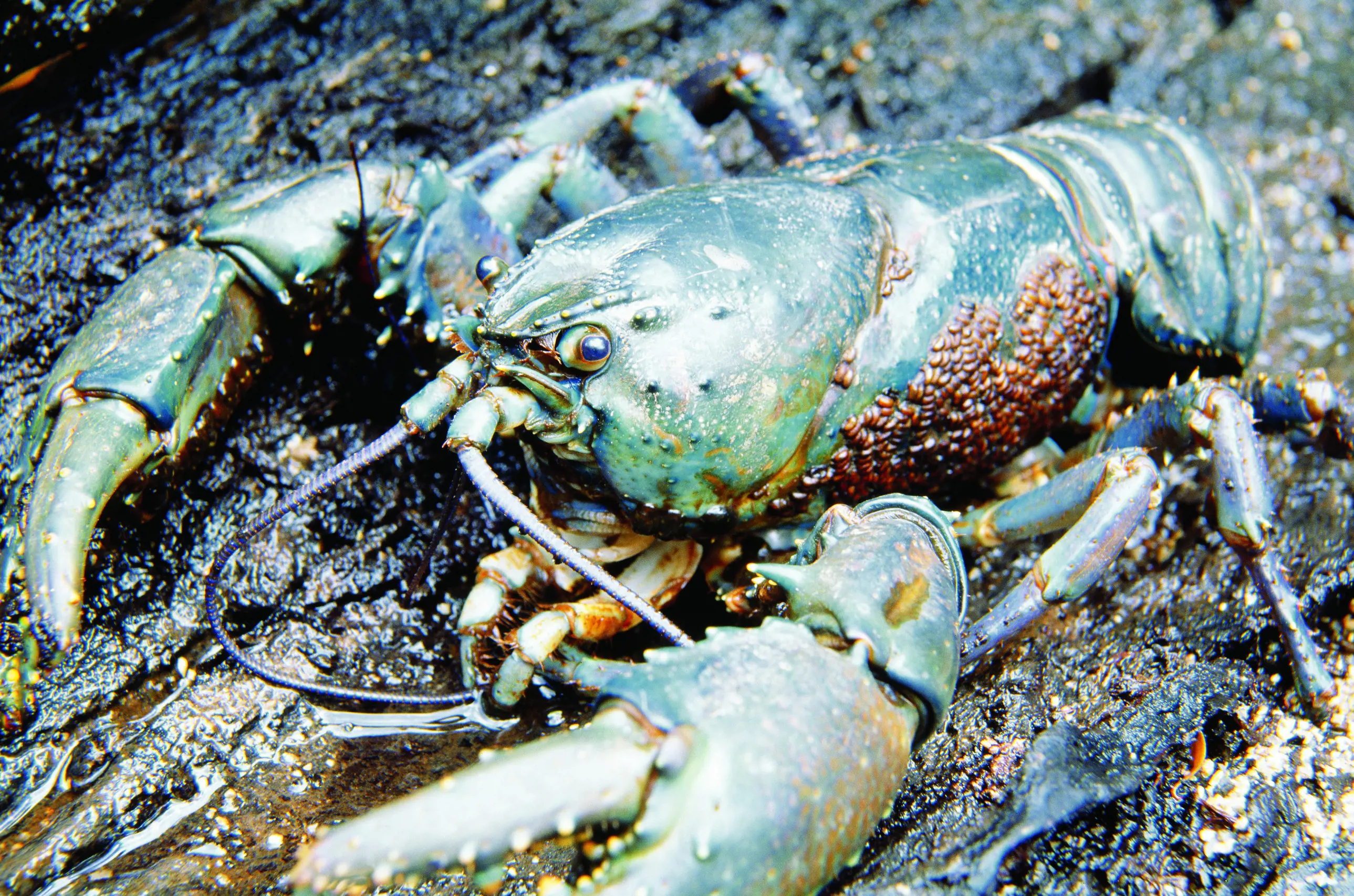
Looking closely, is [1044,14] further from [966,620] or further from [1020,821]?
[1020,821]

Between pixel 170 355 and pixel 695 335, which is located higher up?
pixel 170 355

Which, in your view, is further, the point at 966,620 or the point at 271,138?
the point at 271,138

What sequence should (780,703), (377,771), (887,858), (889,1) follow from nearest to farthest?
1. (780,703)
2. (887,858)
3. (377,771)
4. (889,1)

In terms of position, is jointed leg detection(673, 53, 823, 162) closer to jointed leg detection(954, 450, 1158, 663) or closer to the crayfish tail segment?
jointed leg detection(954, 450, 1158, 663)

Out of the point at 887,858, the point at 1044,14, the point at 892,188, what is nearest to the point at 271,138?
the point at 892,188

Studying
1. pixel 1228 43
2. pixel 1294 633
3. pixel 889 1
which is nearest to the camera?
pixel 1294 633

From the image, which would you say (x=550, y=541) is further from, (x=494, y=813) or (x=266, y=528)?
(x=266, y=528)

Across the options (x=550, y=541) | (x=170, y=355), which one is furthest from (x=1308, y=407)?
(x=170, y=355)
